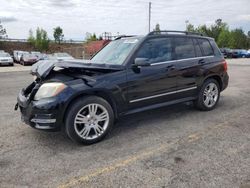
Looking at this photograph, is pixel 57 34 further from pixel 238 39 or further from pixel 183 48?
pixel 183 48

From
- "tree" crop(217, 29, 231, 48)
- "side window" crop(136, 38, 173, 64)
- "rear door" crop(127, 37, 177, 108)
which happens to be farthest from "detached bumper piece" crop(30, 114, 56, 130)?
"tree" crop(217, 29, 231, 48)

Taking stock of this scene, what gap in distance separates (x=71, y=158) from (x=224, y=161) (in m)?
2.07

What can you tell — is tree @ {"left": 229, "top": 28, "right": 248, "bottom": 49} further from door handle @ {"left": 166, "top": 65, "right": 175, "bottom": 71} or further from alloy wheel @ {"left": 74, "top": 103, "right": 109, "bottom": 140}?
alloy wheel @ {"left": 74, "top": 103, "right": 109, "bottom": 140}

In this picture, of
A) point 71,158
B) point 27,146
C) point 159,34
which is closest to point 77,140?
point 71,158

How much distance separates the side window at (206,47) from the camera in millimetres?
6309

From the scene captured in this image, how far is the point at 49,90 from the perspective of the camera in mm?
4270

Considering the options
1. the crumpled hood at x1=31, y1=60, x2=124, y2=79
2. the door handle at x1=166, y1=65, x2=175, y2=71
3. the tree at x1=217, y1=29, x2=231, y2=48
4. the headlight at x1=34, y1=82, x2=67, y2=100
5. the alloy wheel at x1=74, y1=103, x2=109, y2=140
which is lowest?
the alloy wheel at x1=74, y1=103, x2=109, y2=140

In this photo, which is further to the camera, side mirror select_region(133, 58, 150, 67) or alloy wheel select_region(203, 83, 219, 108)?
alloy wheel select_region(203, 83, 219, 108)

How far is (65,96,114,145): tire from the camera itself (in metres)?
4.26

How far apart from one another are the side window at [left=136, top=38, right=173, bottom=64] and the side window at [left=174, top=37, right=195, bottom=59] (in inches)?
7.9

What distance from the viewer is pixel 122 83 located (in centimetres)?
475

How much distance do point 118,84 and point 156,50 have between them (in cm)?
118

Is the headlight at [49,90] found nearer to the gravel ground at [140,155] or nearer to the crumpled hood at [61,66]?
the crumpled hood at [61,66]

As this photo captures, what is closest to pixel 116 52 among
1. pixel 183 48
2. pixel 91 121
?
pixel 183 48
